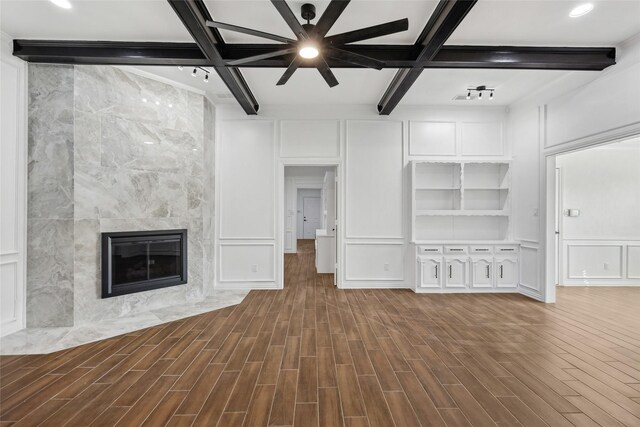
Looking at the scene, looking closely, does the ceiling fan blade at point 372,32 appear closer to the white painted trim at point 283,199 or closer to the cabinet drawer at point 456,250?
the white painted trim at point 283,199

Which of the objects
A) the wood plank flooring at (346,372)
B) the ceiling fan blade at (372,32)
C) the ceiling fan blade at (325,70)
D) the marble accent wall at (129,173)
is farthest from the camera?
the marble accent wall at (129,173)

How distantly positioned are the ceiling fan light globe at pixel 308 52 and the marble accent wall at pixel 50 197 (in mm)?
2801

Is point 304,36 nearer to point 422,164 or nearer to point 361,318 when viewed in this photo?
point 361,318

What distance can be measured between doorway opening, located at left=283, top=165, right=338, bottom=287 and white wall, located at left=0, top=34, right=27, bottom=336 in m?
3.57

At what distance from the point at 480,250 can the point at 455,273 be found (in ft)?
1.84

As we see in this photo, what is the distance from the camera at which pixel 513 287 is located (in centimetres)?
482

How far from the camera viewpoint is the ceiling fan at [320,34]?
6.80ft

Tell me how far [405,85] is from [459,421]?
3630 mm

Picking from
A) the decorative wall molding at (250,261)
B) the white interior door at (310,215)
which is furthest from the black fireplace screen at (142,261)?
the white interior door at (310,215)

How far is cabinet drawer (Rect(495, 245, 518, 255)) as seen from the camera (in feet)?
15.8

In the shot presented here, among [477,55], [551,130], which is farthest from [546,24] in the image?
[551,130]

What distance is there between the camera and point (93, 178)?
3500 mm

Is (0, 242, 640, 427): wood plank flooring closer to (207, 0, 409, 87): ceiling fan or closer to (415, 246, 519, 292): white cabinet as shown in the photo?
(415, 246, 519, 292): white cabinet

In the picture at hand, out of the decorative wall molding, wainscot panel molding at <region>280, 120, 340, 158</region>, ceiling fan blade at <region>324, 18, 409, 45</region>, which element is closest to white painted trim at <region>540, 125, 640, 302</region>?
wainscot panel molding at <region>280, 120, 340, 158</region>
